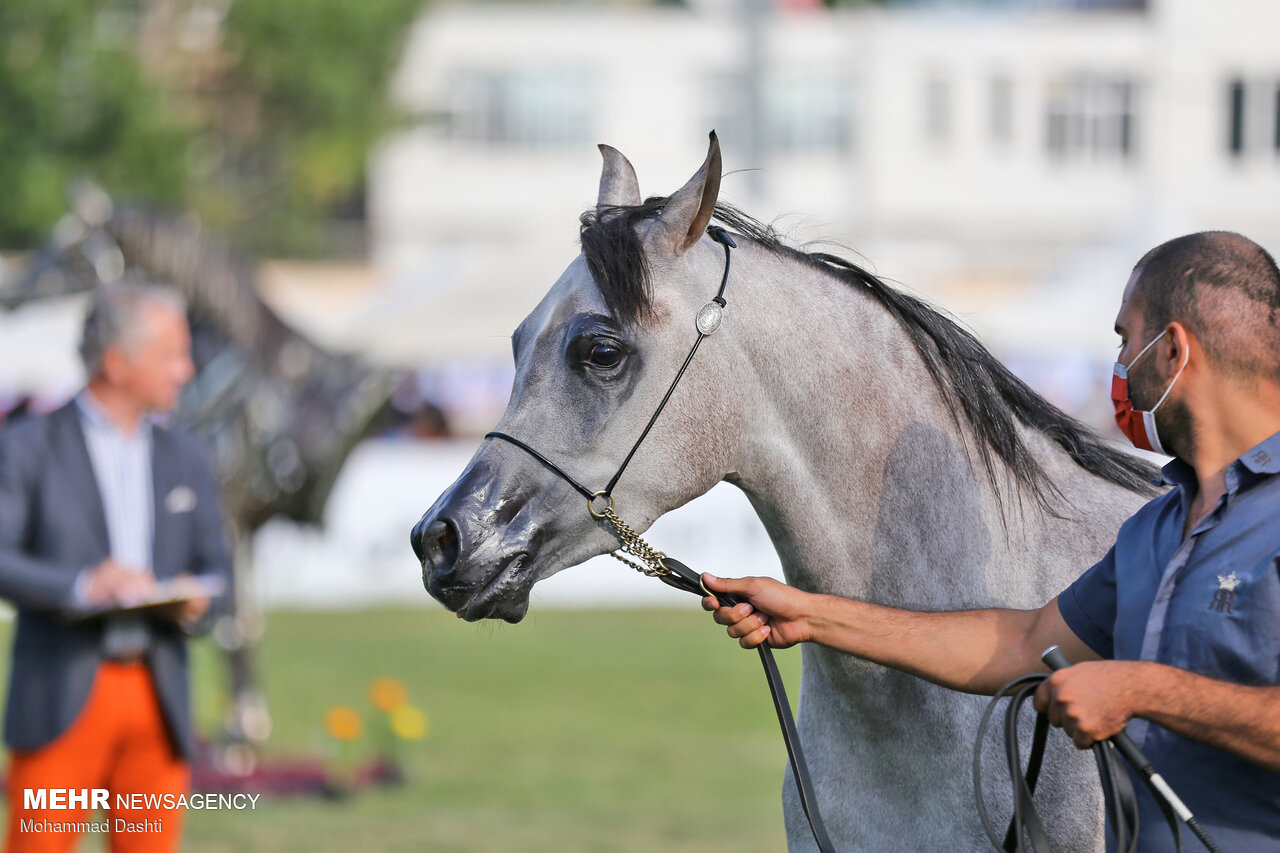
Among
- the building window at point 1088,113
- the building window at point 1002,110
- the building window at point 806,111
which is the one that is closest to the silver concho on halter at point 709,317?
the building window at point 806,111

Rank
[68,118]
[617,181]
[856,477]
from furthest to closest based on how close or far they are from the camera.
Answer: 1. [68,118]
2. [617,181]
3. [856,477]

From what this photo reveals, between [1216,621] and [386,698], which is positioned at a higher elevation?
[1216,621]

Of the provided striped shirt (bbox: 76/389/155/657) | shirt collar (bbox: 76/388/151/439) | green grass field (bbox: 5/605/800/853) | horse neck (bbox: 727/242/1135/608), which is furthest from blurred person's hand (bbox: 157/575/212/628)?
horse neck (bbox: 727/242/1135/608)

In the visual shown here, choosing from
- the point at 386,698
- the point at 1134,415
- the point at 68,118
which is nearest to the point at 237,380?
the point at 386,698

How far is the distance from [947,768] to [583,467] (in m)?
0.87

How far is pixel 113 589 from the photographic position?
3.93 meters

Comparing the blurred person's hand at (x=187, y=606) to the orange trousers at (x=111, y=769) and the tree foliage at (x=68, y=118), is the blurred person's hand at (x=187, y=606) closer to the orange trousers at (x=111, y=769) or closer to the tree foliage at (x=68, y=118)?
the orange trousers at (x=111, y=769)

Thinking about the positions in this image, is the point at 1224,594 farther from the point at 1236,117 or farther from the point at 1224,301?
the point at 1236,117

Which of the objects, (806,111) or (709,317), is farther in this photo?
(806,111)

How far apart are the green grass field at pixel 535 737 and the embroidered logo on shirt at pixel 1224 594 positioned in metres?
1.47

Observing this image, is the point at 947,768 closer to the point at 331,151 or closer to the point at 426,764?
the point at 426,764

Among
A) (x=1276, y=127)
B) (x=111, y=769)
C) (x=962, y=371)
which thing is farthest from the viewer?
(x=1276, y=127)

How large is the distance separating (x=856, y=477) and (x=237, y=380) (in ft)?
21.8

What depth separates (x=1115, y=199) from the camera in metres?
33.3
